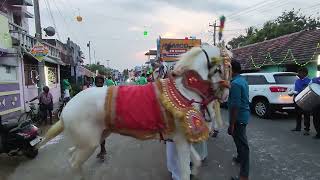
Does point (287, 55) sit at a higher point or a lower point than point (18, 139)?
higher

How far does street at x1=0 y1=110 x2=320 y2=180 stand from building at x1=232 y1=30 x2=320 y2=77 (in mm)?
10773

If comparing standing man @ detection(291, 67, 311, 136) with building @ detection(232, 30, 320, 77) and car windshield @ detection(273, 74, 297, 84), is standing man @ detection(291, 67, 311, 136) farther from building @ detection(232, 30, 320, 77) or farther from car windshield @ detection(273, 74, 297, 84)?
building @ detection(232, 30, 320, 77)

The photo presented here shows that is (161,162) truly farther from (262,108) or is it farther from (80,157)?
(262,108)

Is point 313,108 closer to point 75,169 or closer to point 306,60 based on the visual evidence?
point 75,169

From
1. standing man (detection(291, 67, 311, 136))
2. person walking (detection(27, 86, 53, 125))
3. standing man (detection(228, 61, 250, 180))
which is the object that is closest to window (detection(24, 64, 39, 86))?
person walking (detection(27, 86, 53, 125))

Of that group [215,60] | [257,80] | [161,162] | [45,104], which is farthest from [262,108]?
[215,60]

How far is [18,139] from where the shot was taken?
7.38m

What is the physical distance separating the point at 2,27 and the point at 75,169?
10.8 m

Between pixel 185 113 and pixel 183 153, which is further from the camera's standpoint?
pixel 183 153

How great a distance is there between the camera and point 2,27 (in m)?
13.9

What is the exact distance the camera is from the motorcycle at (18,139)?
7324 millimetres

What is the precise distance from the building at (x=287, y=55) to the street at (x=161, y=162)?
1077 cm

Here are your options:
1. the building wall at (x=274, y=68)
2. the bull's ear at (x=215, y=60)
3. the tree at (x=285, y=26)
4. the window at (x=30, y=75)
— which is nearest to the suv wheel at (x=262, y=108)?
the building wall at (x=274, y=68)

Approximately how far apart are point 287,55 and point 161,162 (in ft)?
56.5
